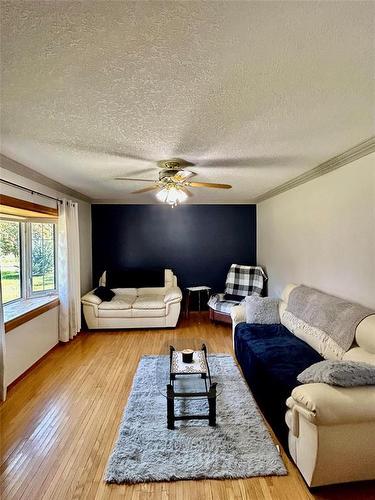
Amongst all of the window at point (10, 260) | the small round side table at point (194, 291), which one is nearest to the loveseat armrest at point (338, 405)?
the window at point (10, 260)

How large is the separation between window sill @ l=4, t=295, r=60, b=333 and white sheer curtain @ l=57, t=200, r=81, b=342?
190 mm

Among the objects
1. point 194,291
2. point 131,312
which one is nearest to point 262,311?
point 131,312

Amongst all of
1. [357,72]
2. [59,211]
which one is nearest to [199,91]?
[357,72]

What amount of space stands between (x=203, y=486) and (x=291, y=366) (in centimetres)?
114

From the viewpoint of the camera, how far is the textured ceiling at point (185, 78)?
3.63ft

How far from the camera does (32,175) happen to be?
11.4 ft

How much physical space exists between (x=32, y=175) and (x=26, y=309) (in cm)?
164

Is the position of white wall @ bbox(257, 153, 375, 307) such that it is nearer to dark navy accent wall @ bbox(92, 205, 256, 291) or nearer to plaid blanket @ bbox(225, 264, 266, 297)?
plaid blanket @ bbox(225, 264, 266, 297)

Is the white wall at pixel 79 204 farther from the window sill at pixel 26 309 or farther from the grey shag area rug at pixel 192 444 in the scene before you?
the grey shag area rug at pixel 192 444

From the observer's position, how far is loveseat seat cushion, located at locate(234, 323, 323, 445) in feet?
7.28

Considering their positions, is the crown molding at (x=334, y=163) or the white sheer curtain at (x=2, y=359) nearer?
the crown molding at (x=334, y=163)

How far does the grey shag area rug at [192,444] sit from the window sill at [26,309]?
4.95 ft

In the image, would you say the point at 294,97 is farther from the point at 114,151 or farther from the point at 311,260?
the point at 311,260

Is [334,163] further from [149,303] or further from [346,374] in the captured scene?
[149,303]
